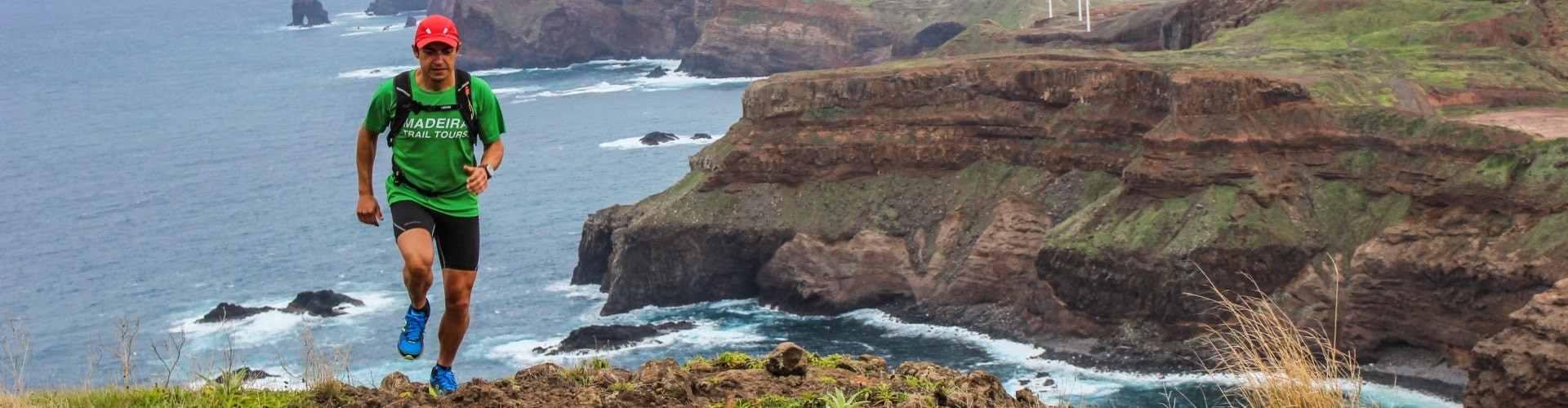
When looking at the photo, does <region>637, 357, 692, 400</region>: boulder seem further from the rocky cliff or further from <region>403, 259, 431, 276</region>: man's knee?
the rocky cliff

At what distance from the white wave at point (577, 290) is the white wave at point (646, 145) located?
49.9 metres

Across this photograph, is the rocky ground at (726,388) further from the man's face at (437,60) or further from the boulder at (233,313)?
the boulder at (233,313)

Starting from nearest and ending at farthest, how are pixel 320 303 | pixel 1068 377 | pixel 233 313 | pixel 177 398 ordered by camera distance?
pixel 177 398, pixel 1068 377, pixel 233 313, pixel 320 303

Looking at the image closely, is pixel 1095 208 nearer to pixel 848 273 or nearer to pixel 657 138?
pixel 848 273

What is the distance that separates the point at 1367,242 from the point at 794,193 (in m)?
33.3

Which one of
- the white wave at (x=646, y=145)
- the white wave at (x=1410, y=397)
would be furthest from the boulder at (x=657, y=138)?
the white wave at (x=1410, y=397)

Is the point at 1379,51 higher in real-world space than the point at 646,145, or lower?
higher

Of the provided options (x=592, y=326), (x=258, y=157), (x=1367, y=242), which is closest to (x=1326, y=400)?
(x=1367, y=242)

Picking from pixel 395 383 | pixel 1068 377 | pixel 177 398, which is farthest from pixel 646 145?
pixel 177 398

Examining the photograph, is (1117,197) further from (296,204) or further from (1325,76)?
(296,204)

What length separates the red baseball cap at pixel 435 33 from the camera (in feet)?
47.3

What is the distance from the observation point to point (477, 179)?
14484 millimetres

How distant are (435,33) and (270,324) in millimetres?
84150

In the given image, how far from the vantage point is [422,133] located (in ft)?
48.2
